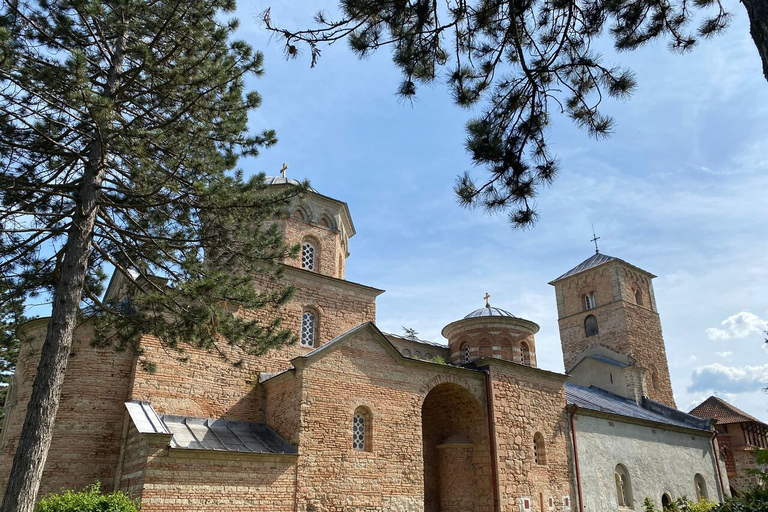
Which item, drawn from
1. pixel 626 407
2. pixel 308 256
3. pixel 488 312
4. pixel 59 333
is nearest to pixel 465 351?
pixel 488 312

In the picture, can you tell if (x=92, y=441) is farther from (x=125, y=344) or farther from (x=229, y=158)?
(x=229, y=158)

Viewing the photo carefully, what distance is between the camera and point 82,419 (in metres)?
11.1

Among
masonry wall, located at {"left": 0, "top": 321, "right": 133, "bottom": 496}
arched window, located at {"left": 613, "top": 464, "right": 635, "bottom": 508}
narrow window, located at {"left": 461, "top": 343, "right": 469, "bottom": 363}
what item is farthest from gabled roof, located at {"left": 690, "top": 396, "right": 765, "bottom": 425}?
masonry wall, located at {"left": 0, "top": 321, "right": 133, "bottom": 496}

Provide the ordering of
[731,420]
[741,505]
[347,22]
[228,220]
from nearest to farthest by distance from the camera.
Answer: [347,22], [741,505], [228,220], [731,420]

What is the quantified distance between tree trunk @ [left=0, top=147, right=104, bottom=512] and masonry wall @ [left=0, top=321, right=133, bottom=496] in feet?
12.3

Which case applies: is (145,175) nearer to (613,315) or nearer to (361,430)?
(361,430)

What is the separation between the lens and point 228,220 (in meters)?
8.48

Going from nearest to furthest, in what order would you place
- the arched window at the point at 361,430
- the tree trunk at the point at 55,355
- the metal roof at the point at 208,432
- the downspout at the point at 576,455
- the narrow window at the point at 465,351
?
the tree trunk at the point at 55,355 < the metal roof at the point at 208,432 < the arched window at the point at 361,430 < the downspout at the point at 576,455 < the narrow window at the point at 465,351

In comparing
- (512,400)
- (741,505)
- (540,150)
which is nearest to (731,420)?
(512,400)

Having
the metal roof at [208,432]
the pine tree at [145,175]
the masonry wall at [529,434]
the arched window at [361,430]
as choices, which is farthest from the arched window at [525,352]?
the pine tree at [145,175]

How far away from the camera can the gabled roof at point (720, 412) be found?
27.5 meters

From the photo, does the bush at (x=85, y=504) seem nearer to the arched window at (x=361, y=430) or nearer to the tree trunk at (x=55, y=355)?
the tree trunk at (x=55, y=355)

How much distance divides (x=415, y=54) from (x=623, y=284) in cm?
2424

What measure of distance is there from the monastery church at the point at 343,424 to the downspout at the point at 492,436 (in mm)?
33
